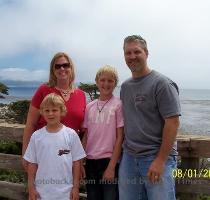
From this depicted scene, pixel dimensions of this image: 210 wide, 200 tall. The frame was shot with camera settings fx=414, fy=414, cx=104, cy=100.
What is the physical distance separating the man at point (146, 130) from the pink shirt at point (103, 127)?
0.17 metres

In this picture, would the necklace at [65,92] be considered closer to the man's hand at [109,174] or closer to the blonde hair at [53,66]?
the blonde hair at [53,66]

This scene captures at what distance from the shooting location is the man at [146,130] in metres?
3.39

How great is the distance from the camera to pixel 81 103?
4027 mm

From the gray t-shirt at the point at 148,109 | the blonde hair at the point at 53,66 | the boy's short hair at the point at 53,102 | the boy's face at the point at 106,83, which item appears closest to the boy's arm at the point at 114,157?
the gray t-shirt at the point at 148,109

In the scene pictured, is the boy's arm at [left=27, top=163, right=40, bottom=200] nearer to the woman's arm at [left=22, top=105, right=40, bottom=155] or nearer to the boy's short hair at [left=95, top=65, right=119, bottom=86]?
the woman's arm at [left=22, top=105, right=40, bottom=155]

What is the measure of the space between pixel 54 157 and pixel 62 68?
0.85 meters

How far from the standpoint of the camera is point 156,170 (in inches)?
134

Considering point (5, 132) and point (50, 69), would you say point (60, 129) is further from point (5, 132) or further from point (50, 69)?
point (5, 132)

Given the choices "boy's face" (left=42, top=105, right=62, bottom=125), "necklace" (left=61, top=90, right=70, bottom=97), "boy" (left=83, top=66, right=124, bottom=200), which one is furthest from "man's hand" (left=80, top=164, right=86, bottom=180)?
"necklace" (left=61, top=90, right=70, bottom=97)

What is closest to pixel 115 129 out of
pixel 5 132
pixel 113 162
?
pixel 113 162

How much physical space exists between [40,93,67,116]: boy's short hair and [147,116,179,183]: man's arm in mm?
982

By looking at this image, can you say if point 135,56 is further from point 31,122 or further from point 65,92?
point 31,122

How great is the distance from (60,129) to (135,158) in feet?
2.50

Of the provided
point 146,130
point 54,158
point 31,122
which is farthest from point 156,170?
point 31,122
